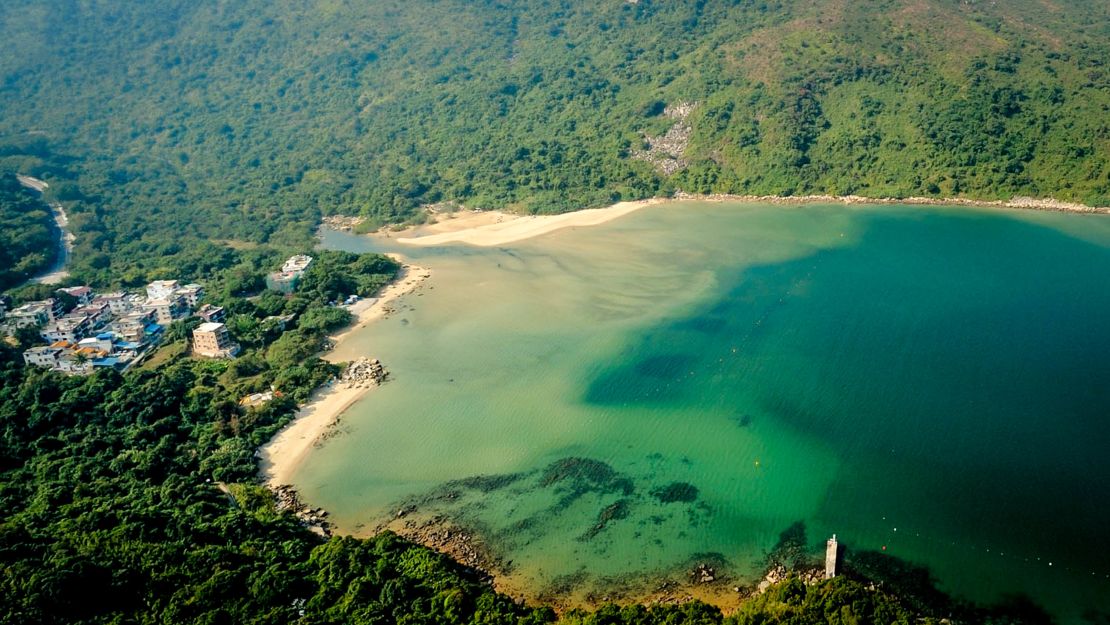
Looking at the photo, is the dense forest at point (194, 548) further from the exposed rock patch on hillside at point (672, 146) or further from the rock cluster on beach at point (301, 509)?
the exposed rock patch on hillside at point (672, 146)

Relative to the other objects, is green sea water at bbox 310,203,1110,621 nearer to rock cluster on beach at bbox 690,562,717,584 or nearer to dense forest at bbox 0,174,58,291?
rock cluster on beach at bbox 690,562,717,584

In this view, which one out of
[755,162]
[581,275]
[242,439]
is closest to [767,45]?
[755,162]

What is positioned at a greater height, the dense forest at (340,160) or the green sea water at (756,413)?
the dense forest at (340,160)

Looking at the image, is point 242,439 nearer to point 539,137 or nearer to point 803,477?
point 803,477

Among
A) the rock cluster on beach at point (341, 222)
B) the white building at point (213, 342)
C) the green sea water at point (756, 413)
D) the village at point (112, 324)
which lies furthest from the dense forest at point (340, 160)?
the green sea water at point (756, 413)

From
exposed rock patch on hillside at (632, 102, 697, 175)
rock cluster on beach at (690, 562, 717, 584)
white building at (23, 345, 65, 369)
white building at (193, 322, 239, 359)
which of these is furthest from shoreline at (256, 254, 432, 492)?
exposed rock patch on hillside at (632, 102, 697, 175)

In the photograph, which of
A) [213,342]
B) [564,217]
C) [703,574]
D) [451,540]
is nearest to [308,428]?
[451,540]

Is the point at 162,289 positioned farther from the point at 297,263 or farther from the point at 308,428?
the point at 308,428
